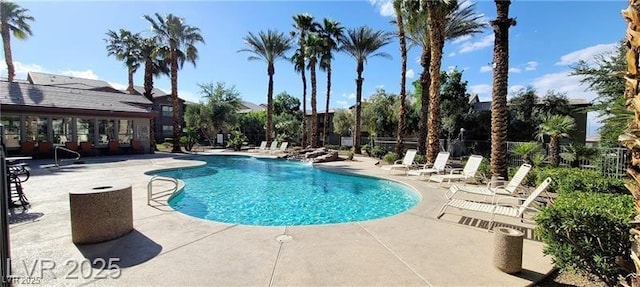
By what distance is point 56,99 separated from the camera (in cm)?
1778

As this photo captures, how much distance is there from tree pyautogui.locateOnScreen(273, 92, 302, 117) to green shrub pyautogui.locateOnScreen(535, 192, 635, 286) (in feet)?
166

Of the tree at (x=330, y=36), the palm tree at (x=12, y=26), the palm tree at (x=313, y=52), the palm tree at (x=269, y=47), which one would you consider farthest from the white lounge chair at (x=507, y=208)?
the palm tree at (x=12, y=26)

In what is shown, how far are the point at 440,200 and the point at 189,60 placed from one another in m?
23.7

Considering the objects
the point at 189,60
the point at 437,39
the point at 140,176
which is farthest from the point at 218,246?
the point at 189,60

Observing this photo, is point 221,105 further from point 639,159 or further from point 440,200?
point 639,159

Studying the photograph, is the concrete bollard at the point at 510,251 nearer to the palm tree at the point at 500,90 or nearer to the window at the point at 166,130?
the palm tree at the point at 500,90

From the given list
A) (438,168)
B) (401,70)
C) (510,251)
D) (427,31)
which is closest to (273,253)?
(510,251)

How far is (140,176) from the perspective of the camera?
1064 centimetres

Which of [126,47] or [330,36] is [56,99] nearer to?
[126,47]

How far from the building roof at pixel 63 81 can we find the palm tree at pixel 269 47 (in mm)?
20464

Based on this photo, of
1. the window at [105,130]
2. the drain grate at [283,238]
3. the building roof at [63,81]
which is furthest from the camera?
the building roof at [63,81]

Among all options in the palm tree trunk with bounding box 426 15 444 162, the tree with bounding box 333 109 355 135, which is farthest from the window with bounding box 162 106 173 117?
the palm tree trunk with bounding box 426 15 444 162

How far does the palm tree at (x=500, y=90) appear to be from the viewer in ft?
32.3

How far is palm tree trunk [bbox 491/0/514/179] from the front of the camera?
32.4ft
